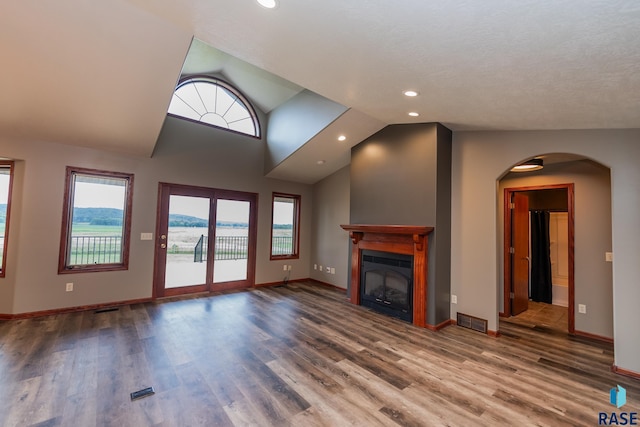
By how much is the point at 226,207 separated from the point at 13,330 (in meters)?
3.32

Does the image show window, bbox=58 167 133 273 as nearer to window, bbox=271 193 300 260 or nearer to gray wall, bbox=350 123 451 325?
window, bbox=271 193 300 260

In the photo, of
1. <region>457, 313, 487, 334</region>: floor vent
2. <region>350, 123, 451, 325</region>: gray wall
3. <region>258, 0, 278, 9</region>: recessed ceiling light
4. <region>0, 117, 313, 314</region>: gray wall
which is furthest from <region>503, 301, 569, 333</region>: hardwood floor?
<region>258, 0, 278, 9</region>: recessed ceiling light

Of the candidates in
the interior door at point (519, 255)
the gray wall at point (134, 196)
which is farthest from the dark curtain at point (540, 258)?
the gray wall at point (134, 196)

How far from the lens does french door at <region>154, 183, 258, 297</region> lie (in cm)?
491

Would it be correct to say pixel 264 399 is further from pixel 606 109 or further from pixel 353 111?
pixel 606 109

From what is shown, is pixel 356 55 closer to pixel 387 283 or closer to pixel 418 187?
pixel 418 187

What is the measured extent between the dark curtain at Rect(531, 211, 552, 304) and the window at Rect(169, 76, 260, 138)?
6.11 m

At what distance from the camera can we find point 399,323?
4.04m

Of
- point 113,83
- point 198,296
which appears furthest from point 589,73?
point 198,296

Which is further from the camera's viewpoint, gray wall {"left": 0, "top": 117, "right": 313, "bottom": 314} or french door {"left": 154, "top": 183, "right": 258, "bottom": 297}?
french door {"left": 154, "top": 183, "right": 258, "bottom": 297}

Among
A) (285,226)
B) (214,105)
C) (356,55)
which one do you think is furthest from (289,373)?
(214,105)

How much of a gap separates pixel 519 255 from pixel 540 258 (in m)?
1.27

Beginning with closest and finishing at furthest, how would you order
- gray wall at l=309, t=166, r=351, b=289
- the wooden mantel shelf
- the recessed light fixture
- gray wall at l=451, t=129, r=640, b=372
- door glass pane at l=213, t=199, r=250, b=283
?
gray wall at l=451, t=129, r=640, b=372 → the wooden mantel shelf → the recessed light fixture → door glass pane at l=213, t=199, r=250, b=283 → gray wall at l=309, t=166, r=351, b=289

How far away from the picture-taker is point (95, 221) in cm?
437
